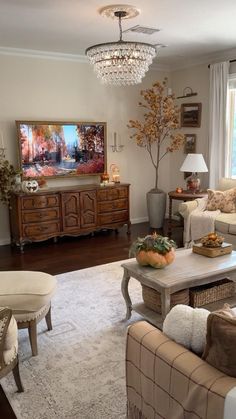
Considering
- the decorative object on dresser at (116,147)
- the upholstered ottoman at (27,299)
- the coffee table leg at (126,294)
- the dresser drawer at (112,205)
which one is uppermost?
the decorative object on dresser at (116,147)

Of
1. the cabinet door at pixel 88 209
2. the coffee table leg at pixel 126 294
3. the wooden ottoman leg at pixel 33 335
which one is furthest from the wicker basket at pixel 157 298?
the cabinet door at pixel 88 209

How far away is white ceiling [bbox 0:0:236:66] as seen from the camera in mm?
3342

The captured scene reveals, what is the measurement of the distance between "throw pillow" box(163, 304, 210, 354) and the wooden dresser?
12.2ft

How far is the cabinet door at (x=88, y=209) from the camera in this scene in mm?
Answer: 5414

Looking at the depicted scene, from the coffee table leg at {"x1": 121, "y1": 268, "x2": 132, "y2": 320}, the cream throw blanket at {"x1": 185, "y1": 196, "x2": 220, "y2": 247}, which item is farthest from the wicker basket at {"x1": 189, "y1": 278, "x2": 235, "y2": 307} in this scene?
the cream throw blanket at {"x1": 185, "y1": 196, "x2": 220, "y2": 247}

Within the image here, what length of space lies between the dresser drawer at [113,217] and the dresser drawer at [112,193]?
0.81 feet

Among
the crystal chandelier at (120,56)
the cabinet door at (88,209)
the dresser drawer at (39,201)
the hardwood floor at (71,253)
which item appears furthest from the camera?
the cabinet door at (88,209)

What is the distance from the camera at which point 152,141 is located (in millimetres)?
6176

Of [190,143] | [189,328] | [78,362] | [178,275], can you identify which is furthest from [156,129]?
[189,328]

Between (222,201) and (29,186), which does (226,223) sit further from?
(29,186)

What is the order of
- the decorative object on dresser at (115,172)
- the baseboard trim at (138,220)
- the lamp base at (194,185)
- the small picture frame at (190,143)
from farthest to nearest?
the baseboard trim at (138,220) < the small picture frame at (190,143) < the decorative object on dresser at (115,172) < the lamp base at (194,185)

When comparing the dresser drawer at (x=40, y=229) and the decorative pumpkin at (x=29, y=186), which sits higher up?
the decorative pumpkin at (x=29, y=186)

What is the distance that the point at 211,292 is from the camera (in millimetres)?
2828

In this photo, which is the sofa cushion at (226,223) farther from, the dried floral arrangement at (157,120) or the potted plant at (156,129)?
the dried floral arrangement at (157,120)
